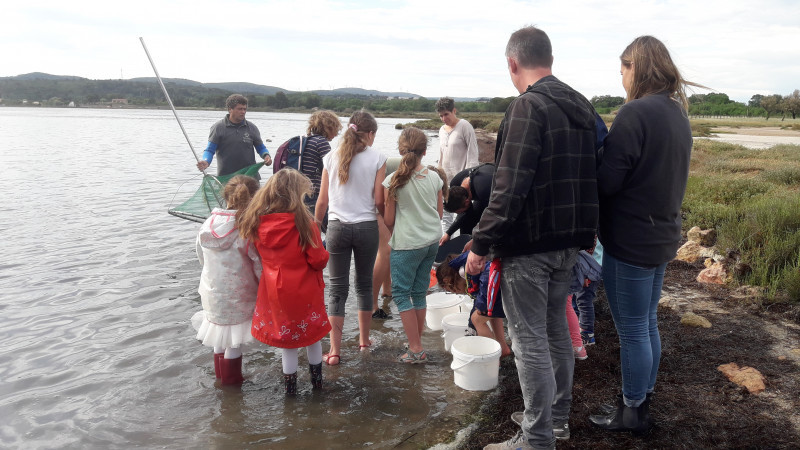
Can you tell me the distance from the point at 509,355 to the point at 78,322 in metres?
4.84

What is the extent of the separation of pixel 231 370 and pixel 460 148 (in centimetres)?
429

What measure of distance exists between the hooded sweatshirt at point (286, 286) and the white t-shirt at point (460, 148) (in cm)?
365

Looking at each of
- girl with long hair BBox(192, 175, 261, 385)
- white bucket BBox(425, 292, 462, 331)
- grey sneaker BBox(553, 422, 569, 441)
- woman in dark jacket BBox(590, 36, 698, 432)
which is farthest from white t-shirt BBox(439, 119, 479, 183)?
grey sneaker BBox(553, 422, 569, 441)

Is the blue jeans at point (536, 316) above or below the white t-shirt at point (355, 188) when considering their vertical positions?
below

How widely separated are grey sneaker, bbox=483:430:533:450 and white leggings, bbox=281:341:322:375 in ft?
5.19

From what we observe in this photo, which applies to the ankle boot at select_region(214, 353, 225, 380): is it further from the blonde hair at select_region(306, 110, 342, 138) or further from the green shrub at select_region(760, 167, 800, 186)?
the green shrub at select_region(760, 167, 800, 186)

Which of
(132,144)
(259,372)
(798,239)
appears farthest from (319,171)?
(132,144)

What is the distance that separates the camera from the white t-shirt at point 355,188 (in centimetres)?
418

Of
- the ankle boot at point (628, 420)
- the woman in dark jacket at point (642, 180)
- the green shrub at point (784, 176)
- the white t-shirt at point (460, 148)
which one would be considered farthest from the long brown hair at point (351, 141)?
the green shrub at point (784, 176)

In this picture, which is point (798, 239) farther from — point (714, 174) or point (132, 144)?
point (132, 144)

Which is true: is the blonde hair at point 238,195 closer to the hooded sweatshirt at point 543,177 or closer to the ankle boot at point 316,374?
the ankle boot at point 316,374

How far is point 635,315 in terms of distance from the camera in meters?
2.89

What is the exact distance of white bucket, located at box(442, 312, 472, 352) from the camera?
4.79m

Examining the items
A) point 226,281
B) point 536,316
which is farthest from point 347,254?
point 536,316
